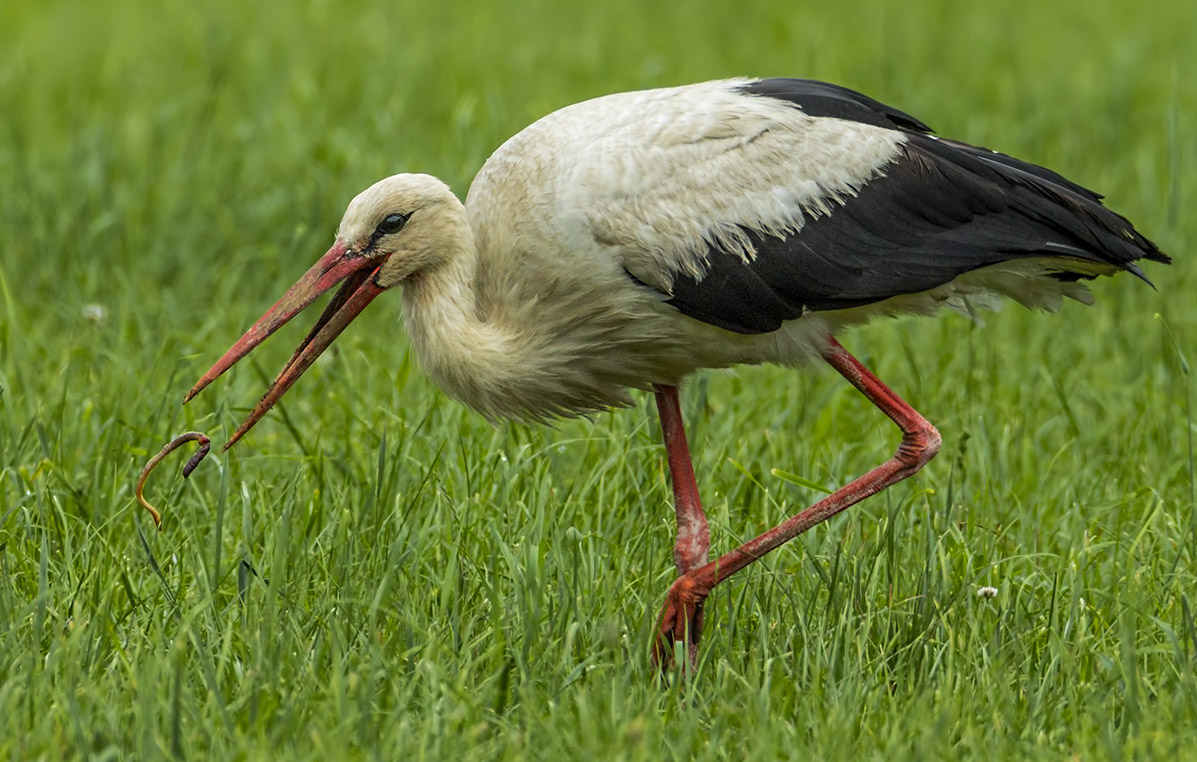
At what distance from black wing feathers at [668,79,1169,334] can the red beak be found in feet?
2.76

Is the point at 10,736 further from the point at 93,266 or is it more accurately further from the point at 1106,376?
the point at 1106,376

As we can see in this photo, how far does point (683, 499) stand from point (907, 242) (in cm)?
96

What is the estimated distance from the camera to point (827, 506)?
14.8 ft

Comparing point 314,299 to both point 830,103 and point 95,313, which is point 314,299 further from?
point 95,313

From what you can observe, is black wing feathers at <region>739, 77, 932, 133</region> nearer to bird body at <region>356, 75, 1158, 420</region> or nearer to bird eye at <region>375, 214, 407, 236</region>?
bird body at <region>356, 75, 1158, 420</region>

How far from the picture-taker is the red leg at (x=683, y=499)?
15.2 ft

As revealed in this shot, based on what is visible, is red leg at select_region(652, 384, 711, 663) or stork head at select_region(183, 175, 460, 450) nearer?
stork head at select_region(183, 175, 460, 450)

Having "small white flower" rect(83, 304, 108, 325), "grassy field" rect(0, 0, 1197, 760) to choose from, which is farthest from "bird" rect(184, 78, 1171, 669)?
"small white flower" rect(83, 304, 108, 325)

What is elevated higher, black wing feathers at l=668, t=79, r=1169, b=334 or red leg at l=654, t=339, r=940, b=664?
black wing feathers at l=668, t=79, r=1169, b=334

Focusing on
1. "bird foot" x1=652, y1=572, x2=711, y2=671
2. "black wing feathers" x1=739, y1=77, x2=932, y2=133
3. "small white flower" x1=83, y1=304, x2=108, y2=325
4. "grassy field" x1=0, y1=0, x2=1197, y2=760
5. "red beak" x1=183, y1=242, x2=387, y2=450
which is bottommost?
"bird foot" x1=652, y1=572, x2=711, y2=671

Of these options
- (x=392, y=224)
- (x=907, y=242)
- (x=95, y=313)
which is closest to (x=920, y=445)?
(x=907, y=242)

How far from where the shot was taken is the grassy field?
3.62 m

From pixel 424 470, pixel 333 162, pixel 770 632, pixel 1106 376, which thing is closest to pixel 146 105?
pixel 333 162

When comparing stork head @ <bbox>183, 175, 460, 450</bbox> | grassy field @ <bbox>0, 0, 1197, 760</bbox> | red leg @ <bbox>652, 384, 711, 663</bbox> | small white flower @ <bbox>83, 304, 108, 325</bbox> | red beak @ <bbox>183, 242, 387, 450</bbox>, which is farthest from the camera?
small white flower @ <bbox>83, 304, 108, 325</bbox>
